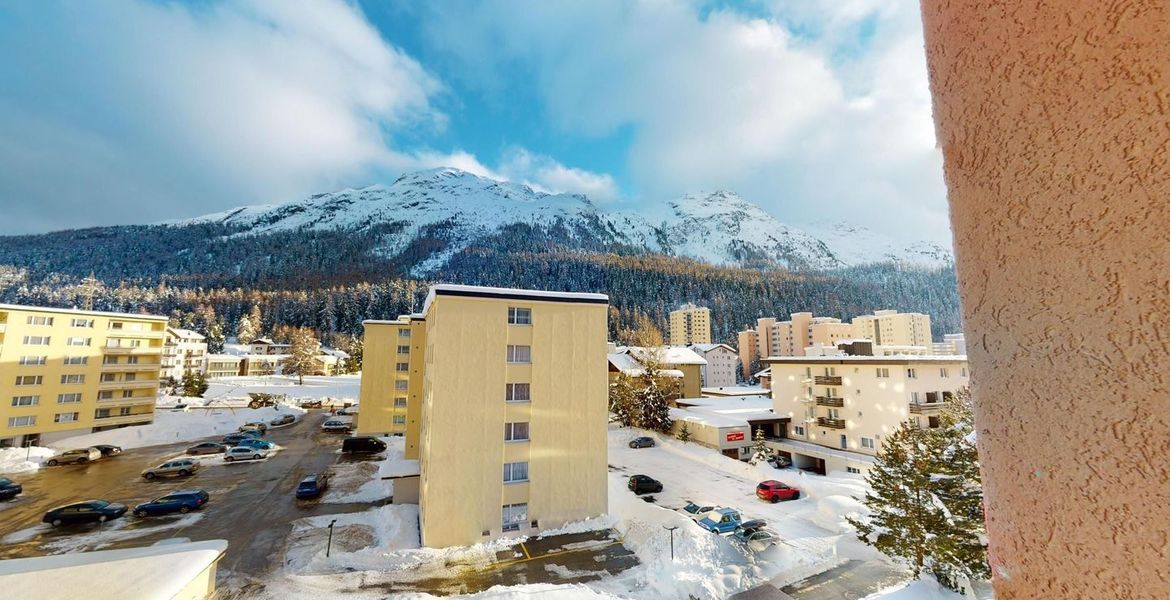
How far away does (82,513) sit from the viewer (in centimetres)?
2131

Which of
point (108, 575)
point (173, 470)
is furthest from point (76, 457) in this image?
point (108, 575)

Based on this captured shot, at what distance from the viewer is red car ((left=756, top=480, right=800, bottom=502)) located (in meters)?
23.3

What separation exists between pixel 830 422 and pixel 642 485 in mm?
17005

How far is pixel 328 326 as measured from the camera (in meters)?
110

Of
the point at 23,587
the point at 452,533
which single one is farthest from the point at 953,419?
the point at 23,587

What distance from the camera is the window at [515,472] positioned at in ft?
63.1

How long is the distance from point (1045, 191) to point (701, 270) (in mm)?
159952

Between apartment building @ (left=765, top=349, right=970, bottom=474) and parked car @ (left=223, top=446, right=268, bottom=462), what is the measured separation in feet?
128

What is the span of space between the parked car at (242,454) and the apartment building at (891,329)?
9291 cm

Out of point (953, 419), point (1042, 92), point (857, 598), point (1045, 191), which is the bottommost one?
point (857, 598)

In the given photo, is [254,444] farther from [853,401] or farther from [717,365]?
[717,365]

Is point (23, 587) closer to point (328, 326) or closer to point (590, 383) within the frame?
point (590, 383)

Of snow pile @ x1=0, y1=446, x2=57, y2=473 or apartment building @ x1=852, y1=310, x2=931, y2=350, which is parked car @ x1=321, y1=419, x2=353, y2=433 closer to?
snow pile @ x1=0, y1=446, x2=57, y2=473

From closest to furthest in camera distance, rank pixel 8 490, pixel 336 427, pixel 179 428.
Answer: pixel 8 490 < pixel 179 428 < pixel 336 427
